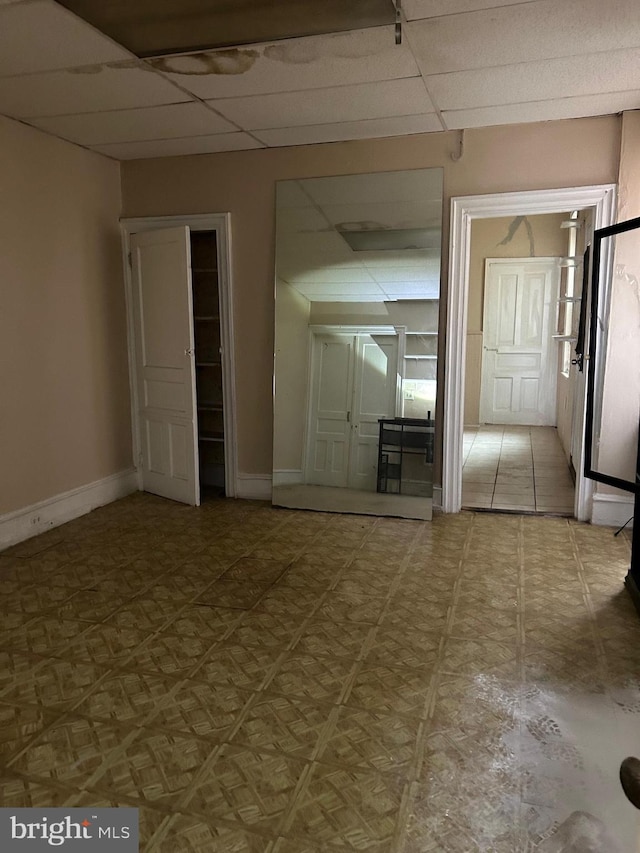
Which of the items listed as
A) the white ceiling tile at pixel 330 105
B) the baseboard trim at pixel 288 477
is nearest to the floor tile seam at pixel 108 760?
the baseboard trim at pixel 288 477

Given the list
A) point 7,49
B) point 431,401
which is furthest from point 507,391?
point 7,49

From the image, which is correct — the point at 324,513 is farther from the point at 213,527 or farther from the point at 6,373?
the point at 6,373

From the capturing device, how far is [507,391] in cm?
867

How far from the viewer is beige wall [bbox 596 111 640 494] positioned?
3736 mm

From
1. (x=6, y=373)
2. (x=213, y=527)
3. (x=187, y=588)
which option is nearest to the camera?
(x=187, y=588)

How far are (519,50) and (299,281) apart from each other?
2.04 metres

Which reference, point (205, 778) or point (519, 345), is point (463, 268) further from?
point (519, 345)

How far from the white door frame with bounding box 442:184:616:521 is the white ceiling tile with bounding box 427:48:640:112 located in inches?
25.3

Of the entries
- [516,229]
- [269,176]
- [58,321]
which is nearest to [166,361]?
[58,321]

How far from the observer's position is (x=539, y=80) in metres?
3.15

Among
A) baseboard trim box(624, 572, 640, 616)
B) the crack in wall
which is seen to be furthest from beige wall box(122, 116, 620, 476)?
the crack in wall

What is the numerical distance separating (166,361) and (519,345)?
18.4 ft

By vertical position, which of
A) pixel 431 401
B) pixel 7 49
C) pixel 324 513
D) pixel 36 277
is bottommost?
pixel 324 513

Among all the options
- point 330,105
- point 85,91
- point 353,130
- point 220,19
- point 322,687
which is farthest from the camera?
point 353,130
